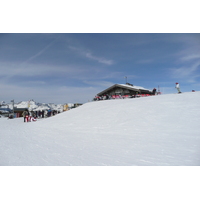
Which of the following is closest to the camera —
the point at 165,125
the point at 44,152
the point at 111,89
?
the point at 44,152

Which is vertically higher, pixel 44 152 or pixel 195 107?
pixel 195 107

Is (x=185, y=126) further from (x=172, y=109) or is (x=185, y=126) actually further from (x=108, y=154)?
(x=108, y=154)

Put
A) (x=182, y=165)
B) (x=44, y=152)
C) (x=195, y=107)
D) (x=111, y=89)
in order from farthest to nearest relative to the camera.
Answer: (x=111, y=89) < (x=195, y=107) < (x=44, y=152) < (x=182, y=165)

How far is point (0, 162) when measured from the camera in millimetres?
3896

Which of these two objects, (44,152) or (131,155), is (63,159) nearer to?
(44,152)

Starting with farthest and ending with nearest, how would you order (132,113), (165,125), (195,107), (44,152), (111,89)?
(111,89)
(132,113)
(195,107)
(165,125)
(44,152)

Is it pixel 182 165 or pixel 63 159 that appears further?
pixel 63 159

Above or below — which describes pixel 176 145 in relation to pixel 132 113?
below
